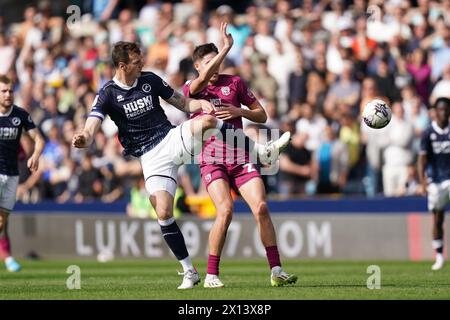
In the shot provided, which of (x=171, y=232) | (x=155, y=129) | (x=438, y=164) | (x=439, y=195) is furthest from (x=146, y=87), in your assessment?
(x=438, y=164)

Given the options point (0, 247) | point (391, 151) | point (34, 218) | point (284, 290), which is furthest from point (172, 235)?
point (34, 218)

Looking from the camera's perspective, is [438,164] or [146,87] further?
[438,164]

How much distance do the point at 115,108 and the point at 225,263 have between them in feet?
28.2

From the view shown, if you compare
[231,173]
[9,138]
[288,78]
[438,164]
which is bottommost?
[231,173]

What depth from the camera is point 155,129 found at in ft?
42.2

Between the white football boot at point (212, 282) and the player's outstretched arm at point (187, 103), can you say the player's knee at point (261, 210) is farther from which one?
the player's outstretched arm at point (187, 103)

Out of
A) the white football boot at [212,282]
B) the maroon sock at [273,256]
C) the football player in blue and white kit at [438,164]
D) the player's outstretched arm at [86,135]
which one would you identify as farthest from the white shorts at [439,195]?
the player's outstretched arm at [86,135]

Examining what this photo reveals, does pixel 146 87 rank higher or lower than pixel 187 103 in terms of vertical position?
higher

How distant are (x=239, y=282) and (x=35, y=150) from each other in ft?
13.3

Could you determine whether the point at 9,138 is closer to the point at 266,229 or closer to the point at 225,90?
the point at 225,90

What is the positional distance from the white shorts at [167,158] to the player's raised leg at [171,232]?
0.11 metres

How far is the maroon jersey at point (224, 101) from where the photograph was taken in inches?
504

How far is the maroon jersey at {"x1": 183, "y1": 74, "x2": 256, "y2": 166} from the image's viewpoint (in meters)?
12.8
